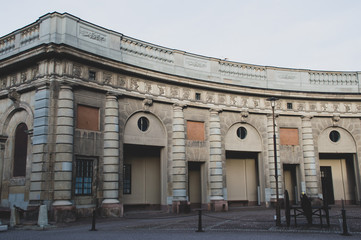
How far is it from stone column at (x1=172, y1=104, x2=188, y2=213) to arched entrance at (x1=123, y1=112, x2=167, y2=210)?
2.35ft

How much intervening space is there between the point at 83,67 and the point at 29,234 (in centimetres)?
959

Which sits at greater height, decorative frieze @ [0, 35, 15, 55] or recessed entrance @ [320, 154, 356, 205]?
decorative frieze @ [0, 35, 15, 55]

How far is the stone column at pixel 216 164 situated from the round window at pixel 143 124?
4819 mm

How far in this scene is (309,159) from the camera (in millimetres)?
28719

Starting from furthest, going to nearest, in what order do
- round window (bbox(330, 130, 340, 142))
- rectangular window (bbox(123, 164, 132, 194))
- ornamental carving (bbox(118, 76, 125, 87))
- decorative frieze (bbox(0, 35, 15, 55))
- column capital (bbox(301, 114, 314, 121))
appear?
1. round window (bbox(330, 130, 340, 142))
2. column capital (bbox(301, 114, 314, 121))
3. rectangular window (bbox(123, 164, 132, 194))
4. ornamental carving (bbox(118, 76, 125, 87))
5. decorative frieze (bbox(0, 35, 15, 55))

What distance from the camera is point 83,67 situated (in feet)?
67.9

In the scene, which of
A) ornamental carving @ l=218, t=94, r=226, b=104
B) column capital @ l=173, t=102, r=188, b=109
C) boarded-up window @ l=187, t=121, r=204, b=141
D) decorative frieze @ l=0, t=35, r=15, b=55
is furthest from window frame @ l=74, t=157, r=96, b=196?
ornamental carving @ l=218, t=94, r=226, b=104

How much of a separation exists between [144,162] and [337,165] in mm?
16104

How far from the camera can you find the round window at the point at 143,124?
76.9 ft

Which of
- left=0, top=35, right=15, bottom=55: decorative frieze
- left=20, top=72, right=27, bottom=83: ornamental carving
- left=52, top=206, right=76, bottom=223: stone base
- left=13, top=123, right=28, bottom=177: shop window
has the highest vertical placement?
left=0, top=35, right=15, bottom=55: decorative frieze

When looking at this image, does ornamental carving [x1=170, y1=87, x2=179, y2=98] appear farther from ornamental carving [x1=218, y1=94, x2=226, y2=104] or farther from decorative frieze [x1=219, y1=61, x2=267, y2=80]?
decorative frieze [x1=219, y1=61, x2=267, y2=80]

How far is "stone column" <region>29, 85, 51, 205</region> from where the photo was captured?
60.7 ft

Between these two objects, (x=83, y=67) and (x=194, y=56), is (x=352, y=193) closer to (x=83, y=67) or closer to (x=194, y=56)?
(x=194, y=56)

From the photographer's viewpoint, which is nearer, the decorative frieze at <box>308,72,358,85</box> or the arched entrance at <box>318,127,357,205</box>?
the arched entrance at <box>318,127,357,205</box>
